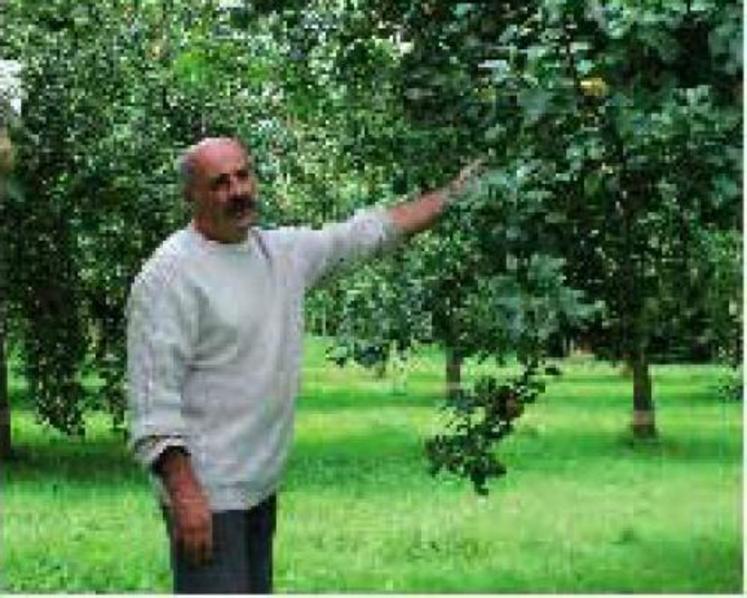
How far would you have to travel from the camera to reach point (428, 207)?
7.57 ft

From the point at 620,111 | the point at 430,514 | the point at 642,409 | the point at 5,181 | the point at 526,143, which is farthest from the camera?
the point at 642,409

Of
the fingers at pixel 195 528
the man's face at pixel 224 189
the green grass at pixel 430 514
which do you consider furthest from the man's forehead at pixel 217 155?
the green grass at pixel 430 514

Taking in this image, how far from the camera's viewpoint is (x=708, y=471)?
10234mm

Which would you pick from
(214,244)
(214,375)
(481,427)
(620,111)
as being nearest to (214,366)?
(214,375)

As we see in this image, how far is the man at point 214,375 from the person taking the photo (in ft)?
7.16

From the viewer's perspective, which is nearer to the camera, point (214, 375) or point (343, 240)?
point (214, 375)

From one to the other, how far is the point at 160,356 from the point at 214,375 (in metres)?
0.06

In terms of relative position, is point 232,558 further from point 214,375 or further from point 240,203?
point 240,203

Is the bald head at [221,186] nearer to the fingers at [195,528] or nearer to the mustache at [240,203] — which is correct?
the mustache at [240,203]

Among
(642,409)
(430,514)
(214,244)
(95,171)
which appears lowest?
(430,514)

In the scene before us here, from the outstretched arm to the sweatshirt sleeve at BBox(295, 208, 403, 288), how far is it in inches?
0.6

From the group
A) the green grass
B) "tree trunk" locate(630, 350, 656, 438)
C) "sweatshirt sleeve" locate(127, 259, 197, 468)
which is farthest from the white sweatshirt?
"tree trunk" locate(630, 350, 656, 438)

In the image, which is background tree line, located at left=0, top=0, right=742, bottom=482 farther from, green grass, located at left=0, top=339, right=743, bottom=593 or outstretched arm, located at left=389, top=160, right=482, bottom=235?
green grass, located at left=0, top=339, right=743, bottom=593

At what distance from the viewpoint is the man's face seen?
7.16ft
